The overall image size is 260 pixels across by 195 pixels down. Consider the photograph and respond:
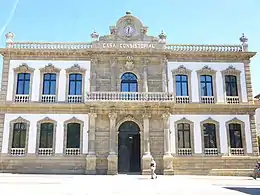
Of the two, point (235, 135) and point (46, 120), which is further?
point (235, 135)

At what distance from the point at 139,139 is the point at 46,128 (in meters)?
7.38

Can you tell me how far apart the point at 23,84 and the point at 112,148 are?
900cm

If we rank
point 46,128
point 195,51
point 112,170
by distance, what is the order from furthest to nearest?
point 195,51, point 46,128, point 112,170

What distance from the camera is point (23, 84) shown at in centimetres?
2227

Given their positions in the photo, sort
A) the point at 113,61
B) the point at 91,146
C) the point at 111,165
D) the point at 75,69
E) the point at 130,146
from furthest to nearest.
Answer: the point at 113,61, the point at 75,69, the point at 130,146, the point at 91,146, the point at 111,165

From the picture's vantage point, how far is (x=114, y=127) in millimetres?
20938

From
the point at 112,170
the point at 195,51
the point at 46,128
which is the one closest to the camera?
the point at 112,170

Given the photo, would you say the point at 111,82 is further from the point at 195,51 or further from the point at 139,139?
the point at 195,51

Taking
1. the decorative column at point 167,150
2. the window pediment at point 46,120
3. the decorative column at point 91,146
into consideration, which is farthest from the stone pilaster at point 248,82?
the window pediment at point 46,120

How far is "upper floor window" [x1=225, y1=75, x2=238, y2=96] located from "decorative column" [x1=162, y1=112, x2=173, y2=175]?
587 centimetres

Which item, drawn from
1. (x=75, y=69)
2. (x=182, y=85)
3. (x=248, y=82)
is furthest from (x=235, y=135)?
(x=75, y=69)

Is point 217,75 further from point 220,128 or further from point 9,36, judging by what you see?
point 9,36

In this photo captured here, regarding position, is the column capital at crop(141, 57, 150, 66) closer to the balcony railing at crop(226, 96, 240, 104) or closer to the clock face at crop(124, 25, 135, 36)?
the clock face at crop(124, 25, 135, 36)

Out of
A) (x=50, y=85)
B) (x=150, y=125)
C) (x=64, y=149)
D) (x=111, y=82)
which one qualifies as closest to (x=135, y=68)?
(x=111, y=82)
